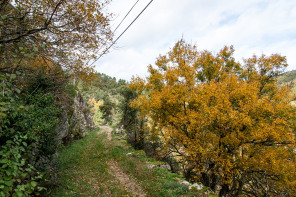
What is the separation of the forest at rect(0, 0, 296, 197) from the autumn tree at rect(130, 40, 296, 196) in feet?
0.25

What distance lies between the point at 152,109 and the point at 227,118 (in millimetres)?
5194

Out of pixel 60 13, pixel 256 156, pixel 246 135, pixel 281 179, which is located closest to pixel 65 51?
pixel 60 13

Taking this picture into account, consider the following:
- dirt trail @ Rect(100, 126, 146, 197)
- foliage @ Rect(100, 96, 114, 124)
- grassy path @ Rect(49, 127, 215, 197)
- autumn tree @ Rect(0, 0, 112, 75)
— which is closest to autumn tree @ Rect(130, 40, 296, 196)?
grassy path @ Rect(49, 127, 215, 197)

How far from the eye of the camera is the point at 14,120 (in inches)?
171

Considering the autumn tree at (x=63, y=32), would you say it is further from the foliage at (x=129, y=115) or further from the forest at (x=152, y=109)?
the foliage at (x=129, y=115)

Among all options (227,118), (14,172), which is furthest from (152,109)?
(14,172)

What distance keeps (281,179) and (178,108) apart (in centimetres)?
860

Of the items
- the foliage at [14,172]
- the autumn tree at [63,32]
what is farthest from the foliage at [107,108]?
the foliage at [14,172]

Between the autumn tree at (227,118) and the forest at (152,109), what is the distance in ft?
0.25

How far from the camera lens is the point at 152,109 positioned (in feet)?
37.3

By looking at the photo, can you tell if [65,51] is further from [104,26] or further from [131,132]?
[131,132]

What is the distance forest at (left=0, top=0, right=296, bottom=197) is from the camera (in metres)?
3.73

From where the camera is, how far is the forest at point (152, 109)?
373 cm

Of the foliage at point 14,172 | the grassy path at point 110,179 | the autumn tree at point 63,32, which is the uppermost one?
the autumn tree at point 63,32
